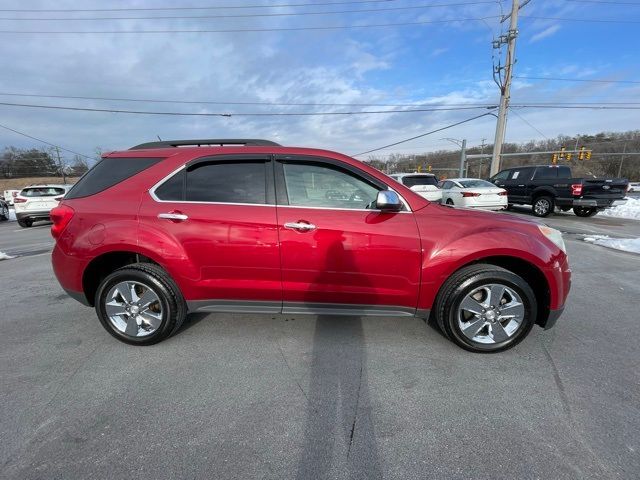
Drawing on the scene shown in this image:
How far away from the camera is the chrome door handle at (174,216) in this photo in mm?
2997

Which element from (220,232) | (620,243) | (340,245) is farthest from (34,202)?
(620,243)

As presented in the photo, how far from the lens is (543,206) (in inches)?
518

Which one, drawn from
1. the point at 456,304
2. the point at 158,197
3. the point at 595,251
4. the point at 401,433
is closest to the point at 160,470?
the point at 401,433

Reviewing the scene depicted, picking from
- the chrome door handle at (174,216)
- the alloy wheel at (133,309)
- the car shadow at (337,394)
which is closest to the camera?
the car shadow at (337,394)

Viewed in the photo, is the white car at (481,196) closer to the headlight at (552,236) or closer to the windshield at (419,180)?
the windshield at (419,180)

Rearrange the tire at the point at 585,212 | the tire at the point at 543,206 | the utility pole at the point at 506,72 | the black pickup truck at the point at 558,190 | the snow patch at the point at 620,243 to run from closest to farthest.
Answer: the snow patch at the point at 620,243 < the black pickup truck at the point at 558,190 < the tire at the point at 543,206 < the tire at the point at 585,212 < the utility pole at the point at 506,72

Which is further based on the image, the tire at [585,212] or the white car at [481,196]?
the tire at [585,212]

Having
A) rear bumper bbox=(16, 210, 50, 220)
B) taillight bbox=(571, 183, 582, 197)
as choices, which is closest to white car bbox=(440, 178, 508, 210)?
taillight bbox=(571, 183, 582, 197)

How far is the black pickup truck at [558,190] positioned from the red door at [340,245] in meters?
12.5

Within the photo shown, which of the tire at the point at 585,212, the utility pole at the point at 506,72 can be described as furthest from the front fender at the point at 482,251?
the utility pole at the point at 506,72

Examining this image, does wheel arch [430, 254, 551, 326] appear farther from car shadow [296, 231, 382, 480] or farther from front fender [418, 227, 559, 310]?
car shadow [296, 231, 382, 480]

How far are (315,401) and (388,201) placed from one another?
1602 millimetres

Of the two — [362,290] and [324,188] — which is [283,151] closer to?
[324,188]

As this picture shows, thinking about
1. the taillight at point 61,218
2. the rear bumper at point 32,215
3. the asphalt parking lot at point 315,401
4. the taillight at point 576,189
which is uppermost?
the taillight at point 61,218
